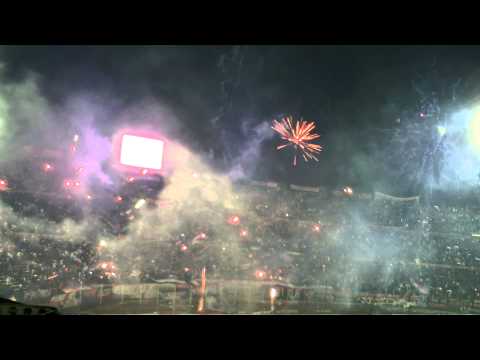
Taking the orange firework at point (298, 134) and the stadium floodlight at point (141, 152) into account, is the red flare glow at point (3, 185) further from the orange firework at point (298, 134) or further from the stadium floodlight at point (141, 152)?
the orange firework at point (298, 134)

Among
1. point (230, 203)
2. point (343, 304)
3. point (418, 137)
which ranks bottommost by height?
point (343, 304)

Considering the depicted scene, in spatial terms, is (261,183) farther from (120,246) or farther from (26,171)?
(26,171)

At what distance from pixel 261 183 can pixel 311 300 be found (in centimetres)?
315

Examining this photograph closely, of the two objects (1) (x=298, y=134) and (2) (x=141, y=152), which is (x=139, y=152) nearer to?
(2) (x=141, y=152)

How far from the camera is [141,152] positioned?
784 centimetres

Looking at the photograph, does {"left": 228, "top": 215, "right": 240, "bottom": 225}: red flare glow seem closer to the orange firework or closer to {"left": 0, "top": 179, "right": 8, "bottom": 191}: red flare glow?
the orange firework

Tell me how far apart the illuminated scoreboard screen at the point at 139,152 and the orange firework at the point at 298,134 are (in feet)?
8.69

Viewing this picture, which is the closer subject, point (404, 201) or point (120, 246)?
point (120, 246)

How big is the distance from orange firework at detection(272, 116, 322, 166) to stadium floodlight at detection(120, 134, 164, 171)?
265cm

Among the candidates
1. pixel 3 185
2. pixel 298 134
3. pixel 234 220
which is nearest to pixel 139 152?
pixel 3 185

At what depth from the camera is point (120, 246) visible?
7605 millimetres
